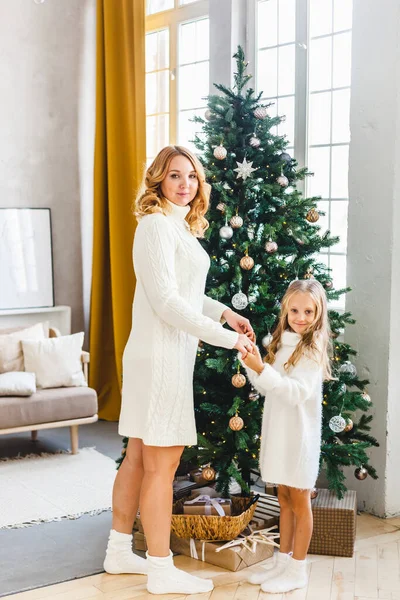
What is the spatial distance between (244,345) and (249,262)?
2.07ft

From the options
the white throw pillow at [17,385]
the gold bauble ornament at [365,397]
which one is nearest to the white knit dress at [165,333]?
the gold bauble ornament at [365,397]

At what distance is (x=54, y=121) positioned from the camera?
19.1 feet

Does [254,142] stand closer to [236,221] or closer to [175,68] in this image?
[236,221]

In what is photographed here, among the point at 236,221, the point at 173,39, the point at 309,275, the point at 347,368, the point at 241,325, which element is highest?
the point at 173,39

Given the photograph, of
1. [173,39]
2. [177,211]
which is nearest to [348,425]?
[177,211]

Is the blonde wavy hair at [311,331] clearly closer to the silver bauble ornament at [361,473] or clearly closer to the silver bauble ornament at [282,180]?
the silver bauble ornament at [282,180]

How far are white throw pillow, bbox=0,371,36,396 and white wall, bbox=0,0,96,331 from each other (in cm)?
134

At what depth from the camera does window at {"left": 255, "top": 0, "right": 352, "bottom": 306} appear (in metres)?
4.23

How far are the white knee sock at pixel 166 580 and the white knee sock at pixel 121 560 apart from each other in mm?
173

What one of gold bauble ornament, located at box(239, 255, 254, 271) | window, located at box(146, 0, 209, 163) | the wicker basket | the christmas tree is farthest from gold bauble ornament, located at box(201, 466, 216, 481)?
window, located at box(146, 0, 209, 163)

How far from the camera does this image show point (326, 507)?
10.9 feet

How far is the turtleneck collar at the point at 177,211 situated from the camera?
289 centimetres

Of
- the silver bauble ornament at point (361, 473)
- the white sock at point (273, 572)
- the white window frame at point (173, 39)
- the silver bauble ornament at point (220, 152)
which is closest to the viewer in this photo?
the white sock at point (273, 572)

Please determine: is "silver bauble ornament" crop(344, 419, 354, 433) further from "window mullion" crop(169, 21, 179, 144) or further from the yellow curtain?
"window mullion" crop(169, 21, 179, 144)
